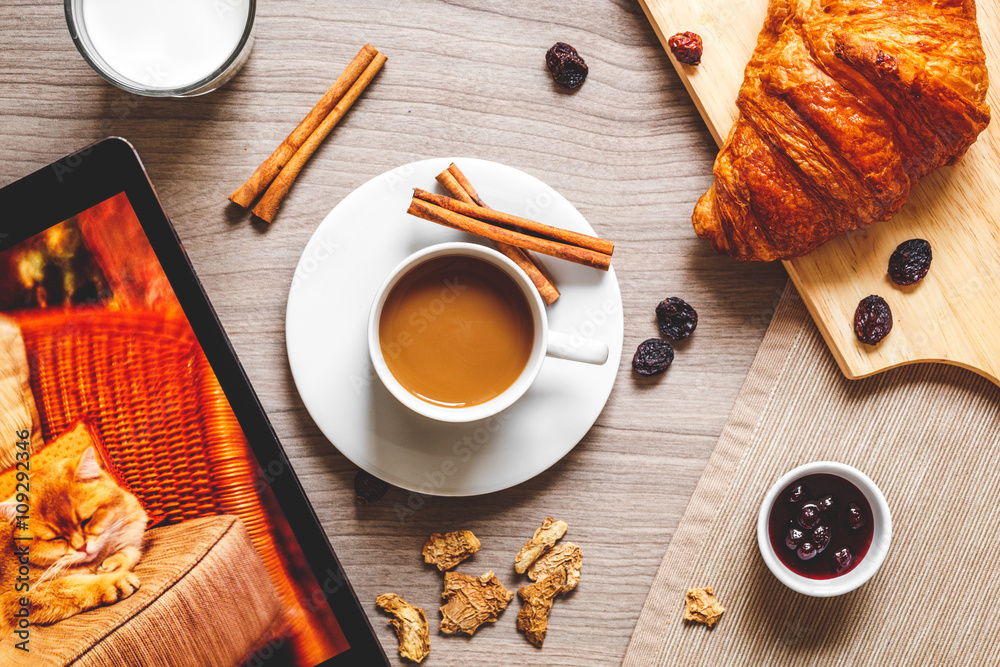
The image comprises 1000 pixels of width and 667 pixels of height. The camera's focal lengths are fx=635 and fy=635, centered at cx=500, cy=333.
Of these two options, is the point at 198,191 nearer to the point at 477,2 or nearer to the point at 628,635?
the point at 477,2

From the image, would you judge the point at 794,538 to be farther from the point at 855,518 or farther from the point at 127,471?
the point at 127,471

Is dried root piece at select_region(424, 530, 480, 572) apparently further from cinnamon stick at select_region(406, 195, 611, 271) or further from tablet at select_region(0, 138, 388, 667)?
cinnamon stick at select_region(406, 195, 611, 271)

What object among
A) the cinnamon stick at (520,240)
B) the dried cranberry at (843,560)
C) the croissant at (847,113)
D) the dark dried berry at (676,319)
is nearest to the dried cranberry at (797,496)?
the dried cranberry at (843,560)

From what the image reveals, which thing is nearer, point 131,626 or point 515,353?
point 131,626

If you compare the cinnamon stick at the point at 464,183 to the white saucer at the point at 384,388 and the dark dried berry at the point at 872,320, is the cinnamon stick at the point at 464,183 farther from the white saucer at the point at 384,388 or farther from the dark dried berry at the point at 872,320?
the dark dried berry at the point at 872,320

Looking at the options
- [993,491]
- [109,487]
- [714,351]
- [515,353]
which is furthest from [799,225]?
[109,487]

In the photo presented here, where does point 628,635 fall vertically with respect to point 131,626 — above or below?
below

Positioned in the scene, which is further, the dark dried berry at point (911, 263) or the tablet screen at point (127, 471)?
the dark dried berry at point (911, 263)
